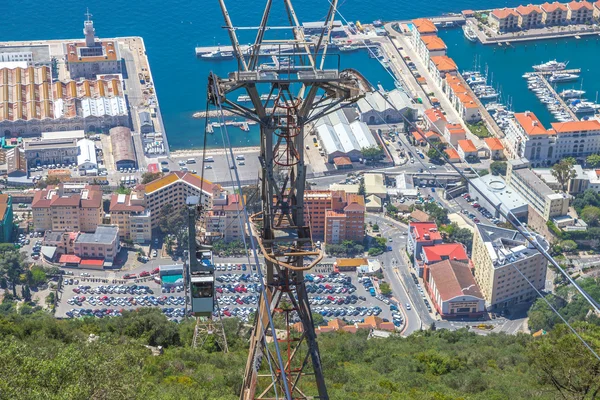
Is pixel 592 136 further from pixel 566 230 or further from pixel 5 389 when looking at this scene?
pixel 5 389

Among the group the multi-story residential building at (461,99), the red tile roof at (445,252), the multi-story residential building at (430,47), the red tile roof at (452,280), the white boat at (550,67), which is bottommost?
the red tile roof at (452,280)

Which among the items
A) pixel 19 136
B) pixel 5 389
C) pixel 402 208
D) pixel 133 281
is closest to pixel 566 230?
pixel 402 208

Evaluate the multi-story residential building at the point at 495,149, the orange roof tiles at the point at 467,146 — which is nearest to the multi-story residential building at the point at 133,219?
the orange roof tiles at the point at 467,146

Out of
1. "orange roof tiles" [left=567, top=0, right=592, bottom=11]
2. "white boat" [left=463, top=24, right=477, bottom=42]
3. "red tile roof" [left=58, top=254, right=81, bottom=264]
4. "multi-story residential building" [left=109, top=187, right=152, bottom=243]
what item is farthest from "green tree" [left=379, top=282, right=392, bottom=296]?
"orange roof tiles" [left=567, top=0, right=592, bottom=11]

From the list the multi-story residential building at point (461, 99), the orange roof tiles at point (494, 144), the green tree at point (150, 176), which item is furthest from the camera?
the multi-story residential building at point (461, 99)

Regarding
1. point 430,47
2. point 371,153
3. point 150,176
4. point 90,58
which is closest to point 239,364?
point 150,176

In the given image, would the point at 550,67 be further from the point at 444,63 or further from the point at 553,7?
the point at 553,7

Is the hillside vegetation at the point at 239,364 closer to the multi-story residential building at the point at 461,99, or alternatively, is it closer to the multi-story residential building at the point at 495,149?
the multi-story residential building at the point at 495,149
